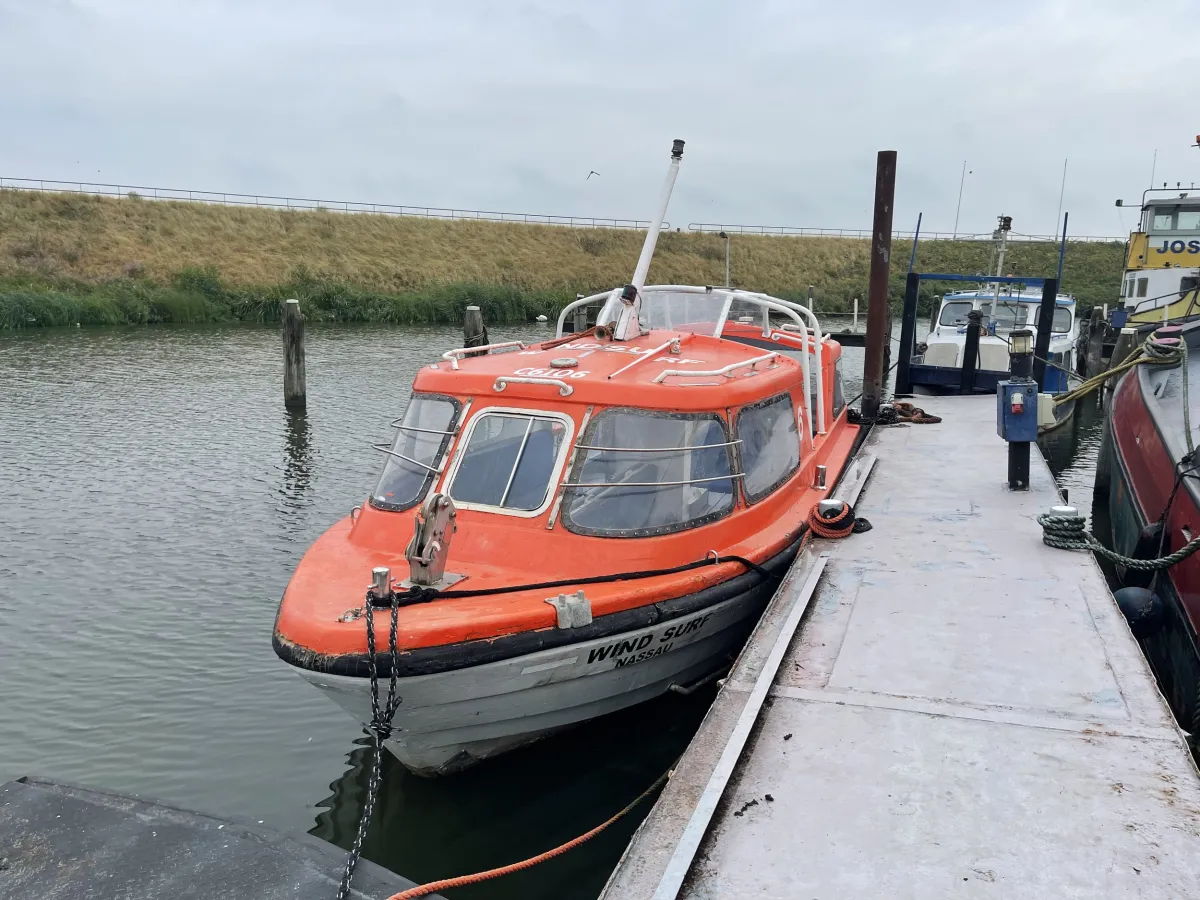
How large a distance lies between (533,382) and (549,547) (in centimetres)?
121

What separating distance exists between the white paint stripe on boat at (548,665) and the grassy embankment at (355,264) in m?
30.2

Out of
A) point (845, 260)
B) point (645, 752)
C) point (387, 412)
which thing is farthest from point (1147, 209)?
point (845, 260)

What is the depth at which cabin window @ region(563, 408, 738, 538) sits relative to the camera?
243 inches

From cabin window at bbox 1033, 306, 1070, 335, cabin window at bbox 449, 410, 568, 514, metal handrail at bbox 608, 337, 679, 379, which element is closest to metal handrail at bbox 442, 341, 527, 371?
cabin window at bbox 449, 410, 568, 514

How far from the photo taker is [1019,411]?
29.1ft

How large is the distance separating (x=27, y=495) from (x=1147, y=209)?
27.5 m

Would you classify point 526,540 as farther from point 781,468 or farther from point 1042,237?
point 1042,237

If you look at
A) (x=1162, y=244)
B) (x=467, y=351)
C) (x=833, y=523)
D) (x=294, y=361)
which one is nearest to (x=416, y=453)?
(x=467, y=351)

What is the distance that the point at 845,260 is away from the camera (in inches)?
2341

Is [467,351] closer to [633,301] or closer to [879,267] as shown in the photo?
[633,301]

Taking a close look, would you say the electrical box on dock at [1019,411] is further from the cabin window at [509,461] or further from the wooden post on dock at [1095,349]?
the wooden post on dock at [1095,349]

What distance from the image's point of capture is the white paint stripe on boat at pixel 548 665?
5.32m

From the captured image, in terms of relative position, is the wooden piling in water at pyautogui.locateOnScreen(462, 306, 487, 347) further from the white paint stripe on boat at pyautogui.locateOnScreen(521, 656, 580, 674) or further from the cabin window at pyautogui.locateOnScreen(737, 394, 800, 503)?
the white paint stripe on boat at pyautogui.locateOnScreen(521, 656, 580, 674)

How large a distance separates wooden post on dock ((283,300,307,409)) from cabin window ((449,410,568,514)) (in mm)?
12601
